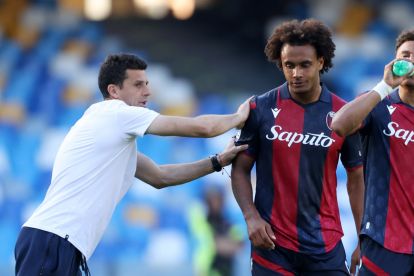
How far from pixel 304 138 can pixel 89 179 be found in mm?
1284

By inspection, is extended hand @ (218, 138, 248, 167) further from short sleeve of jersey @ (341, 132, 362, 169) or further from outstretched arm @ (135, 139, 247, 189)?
short sleeve of jersey @ (341, 132, 362, 169)

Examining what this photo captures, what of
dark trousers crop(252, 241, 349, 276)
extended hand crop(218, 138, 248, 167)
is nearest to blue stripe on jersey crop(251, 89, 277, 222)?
extended hand crop(218, 138, 248, 167)

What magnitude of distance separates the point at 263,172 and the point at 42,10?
37.1 feet

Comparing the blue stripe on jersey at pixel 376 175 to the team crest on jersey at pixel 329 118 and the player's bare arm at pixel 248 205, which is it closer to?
the team crest on jersey at pixel 329 118


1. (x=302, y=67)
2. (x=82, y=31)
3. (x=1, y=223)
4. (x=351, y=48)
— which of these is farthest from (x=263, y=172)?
(x=82, y=31)

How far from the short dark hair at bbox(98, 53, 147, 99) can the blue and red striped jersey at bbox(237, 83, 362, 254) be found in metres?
0.87

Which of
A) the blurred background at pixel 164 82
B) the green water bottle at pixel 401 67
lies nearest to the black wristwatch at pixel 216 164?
the green water bottle at pixel 401 67

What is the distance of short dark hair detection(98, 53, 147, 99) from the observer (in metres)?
6.61

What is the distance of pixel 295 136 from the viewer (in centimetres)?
620

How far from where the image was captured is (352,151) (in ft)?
20.7

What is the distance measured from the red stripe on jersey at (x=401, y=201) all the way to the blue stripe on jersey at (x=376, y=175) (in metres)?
0.03

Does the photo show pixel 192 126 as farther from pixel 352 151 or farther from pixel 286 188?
pixel 352 151

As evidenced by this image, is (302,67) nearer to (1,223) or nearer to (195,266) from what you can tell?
(195,266)

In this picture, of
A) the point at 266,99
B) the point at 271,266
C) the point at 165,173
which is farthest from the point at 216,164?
the point at 271,266
